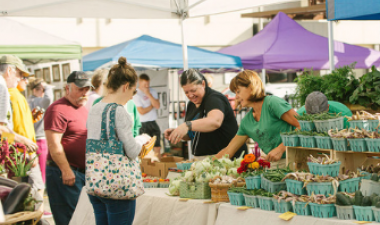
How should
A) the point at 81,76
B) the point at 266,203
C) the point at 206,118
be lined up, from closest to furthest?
the point at 266,203
the point at 206,118
the point at 81,76

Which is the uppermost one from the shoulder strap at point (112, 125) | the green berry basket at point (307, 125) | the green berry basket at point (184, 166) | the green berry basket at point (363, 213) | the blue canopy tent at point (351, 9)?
the blue canopy tent at point (351, 9)

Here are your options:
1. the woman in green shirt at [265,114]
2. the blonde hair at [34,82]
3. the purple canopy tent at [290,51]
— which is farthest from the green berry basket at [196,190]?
the purple canopy tent at [290,51]

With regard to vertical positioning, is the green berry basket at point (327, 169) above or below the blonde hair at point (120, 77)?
below

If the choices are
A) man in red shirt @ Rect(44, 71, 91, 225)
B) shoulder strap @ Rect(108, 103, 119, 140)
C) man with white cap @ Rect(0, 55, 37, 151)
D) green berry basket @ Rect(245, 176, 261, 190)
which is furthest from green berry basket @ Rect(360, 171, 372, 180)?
man with white cap @ Rect(0, 55, 37, 151)

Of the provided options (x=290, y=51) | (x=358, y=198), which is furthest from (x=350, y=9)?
(x=290, y=51)

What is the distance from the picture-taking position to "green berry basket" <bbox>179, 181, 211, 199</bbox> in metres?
3.67

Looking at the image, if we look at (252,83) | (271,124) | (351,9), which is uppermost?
(351,9)

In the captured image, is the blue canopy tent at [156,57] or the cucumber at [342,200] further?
the blue canopy tent at [156,57]

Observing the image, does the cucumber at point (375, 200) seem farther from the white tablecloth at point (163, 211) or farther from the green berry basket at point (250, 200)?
the white tablecloth at point (163, 211)

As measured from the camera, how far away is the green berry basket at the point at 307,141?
11.1 ft

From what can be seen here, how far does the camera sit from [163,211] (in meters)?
3.87

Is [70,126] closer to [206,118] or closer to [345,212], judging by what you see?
[206,118]

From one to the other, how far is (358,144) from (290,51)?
7.23 metres

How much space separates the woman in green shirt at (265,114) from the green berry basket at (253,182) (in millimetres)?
506
